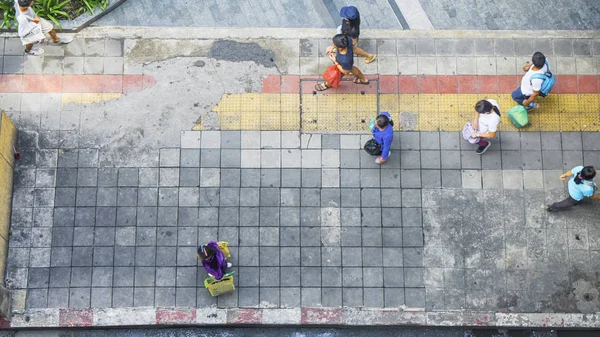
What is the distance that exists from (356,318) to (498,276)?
8.38 feet

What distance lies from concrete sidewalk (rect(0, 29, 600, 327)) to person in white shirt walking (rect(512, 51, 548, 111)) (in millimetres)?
495

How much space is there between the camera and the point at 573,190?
441 inches

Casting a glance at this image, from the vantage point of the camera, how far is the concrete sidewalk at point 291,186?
38.0 ft

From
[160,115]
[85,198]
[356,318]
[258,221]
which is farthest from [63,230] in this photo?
[356,318]

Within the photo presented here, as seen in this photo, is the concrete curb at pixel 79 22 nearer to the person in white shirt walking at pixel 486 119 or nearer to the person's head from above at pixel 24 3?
the person's head from above at pixel 24 3

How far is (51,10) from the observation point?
12.9 meters

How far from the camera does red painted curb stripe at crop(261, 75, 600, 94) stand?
Result: 1262 centimetres

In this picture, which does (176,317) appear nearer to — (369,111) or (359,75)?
(369,111)

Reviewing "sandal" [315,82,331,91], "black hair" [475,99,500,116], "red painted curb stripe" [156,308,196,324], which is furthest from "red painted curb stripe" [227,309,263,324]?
"black hair" [475,99,500,116]

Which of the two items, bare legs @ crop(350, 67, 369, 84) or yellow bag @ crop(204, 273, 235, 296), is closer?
yellow bag @ crop(204, 273, 235, 296)

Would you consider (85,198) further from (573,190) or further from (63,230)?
(573,190)

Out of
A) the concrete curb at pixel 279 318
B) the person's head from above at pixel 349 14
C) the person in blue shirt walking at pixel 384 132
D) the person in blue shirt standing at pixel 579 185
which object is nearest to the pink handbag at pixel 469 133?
the person in blue shirt walking at pixel 384 132

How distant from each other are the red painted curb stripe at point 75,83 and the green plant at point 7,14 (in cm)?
102

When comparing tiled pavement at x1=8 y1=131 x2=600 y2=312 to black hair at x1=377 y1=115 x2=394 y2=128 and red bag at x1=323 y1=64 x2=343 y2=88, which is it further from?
black hair at x1=377 y1=115 x2=394 y2=128
